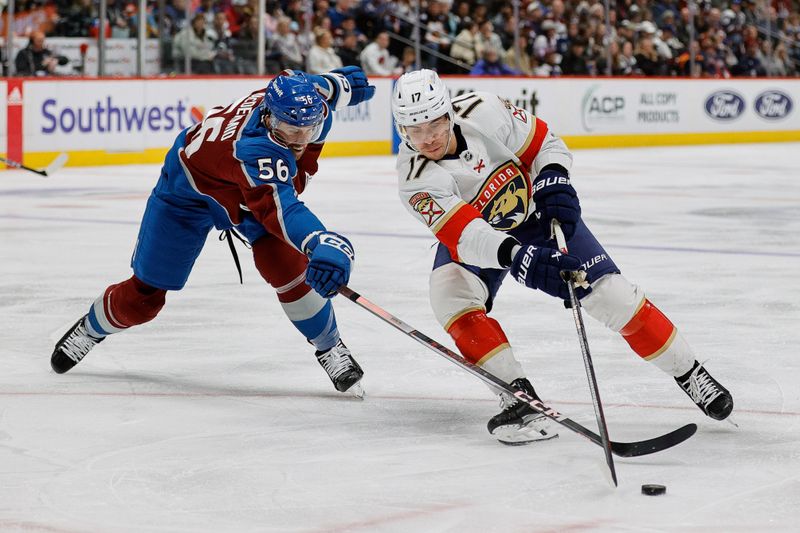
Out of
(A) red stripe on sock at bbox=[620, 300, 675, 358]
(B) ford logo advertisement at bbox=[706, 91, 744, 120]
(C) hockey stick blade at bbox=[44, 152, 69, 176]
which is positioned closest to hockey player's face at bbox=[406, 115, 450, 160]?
(A) red stripe on sock at bbox=[620, 300, 675, 358]

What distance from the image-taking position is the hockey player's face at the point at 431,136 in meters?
Result: 3.42

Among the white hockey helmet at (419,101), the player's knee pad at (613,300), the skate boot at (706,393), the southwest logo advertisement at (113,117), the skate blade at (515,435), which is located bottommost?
the southwest logo advertisement at (113,117)

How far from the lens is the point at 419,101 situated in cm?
335

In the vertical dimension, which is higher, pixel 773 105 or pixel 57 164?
pixel 57 164

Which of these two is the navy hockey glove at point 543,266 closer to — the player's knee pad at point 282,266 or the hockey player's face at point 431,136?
the hockey player's face at point 431,136

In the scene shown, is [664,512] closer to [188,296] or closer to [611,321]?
[611,321]

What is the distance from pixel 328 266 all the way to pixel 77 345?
48.3 inches

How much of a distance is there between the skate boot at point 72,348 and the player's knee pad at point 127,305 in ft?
0.24

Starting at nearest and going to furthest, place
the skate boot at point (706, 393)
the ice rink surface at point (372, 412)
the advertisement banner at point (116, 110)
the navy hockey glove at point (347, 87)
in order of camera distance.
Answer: the ice rink surface at point (372, 412)
the skate boot at point (706, 393)
the navy hockey glove at point (347, 87)
the advertisement banner at point (116, 110)

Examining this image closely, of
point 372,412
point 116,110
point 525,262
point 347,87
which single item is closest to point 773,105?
point 116,110

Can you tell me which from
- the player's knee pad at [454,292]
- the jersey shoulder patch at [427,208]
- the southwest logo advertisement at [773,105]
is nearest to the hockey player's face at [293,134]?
the jersey shoulder patch at [427,208]

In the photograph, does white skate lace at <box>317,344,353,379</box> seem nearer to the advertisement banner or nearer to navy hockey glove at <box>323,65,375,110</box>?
navy hockey glove at <box>323,65,375,110</box>

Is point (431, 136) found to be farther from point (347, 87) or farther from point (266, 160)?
point (347, 87)

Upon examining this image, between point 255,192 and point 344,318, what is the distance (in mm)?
1675
